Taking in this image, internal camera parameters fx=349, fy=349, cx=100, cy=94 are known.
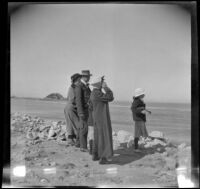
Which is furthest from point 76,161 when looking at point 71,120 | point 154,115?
point 154,115

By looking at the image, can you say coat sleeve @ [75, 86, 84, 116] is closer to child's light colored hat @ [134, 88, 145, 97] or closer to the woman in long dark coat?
the woman in long dark coat

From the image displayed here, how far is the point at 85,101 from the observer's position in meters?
1.77

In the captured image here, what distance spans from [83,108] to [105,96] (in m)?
0.13

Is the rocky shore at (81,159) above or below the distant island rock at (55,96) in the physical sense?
below

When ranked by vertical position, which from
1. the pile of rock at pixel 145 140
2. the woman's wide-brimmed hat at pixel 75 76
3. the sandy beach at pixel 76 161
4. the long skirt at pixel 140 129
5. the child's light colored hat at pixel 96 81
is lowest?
the sandy beach at pixel 76 161

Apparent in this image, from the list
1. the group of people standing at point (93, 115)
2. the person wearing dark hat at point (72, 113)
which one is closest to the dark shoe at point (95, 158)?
the group of people standing at point (93, 115)

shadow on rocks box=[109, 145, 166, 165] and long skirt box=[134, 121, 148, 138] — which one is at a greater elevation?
long skirt box=[134, 121, 148, 138]

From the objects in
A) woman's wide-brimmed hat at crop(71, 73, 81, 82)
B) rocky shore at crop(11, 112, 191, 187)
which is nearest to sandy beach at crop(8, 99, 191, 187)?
rocky shore at crop(11, 112, 191, 187)

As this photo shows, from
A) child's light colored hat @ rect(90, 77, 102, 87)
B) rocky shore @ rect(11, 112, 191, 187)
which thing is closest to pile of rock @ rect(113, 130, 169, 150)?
rocky shore @ rect(11, 112, 191, 187)

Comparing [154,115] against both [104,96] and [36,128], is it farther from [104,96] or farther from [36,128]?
[36,128]

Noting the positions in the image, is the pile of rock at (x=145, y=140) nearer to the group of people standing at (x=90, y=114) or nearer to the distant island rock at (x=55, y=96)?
the group of people standing at (x=90, y=114)

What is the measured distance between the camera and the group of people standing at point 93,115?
1.75m

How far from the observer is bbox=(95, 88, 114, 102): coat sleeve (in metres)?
1.75

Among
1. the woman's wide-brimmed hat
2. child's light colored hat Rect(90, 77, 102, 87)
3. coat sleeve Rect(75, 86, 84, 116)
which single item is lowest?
coat sleeve Rect(75, 86, 84, 116)
